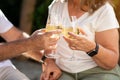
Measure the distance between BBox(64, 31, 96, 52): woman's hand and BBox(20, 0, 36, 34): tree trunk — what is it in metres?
Answer: 4.62

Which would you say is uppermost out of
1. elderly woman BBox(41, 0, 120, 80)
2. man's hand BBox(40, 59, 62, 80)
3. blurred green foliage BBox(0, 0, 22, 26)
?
elderly woman BBox(41, 0, 120, 80)

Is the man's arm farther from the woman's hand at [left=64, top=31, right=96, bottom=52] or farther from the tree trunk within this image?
the tree trunk

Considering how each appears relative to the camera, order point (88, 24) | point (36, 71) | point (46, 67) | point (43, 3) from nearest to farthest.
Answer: point (88, 24)
point (46, 67)
point (36, 71)
point (43, 3)

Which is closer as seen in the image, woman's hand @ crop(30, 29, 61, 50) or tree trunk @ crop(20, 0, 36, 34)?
woman's hand @ crop(30, 29, 61, 50)

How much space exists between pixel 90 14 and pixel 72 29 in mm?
309

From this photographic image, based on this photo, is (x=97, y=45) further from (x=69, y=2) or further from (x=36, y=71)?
(x=36, y=71)

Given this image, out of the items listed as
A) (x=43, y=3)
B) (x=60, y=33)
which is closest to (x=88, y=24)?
(x=60, y=33)

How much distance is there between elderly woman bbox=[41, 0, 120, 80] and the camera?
3.46 metres

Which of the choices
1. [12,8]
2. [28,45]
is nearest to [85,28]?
[28,45]

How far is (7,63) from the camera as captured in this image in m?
3.89

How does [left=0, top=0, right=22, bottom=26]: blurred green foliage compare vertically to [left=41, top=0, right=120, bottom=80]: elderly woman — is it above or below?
below

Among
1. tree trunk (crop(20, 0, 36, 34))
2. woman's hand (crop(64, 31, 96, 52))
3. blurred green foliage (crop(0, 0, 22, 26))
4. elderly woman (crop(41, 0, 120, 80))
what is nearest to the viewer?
woman's hand (crop(64, 31, 96, 52))

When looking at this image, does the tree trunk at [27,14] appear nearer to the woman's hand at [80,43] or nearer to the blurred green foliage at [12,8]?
the blurred green foliage at [12,8]

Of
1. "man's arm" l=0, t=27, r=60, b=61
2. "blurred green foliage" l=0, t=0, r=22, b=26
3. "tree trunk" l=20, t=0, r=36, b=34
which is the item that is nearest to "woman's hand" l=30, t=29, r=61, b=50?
"man's arm" l=0, t=27, r=60, b=61
